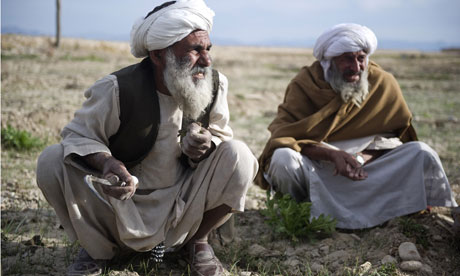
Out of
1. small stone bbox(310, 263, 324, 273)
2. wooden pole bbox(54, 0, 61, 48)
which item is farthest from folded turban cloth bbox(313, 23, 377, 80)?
wooden pole bbox(54, 0, 61, 48)

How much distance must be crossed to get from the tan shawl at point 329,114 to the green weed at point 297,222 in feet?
1.76

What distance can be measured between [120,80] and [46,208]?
189 cm

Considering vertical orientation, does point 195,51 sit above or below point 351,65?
above

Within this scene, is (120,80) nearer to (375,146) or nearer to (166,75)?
(166,75)

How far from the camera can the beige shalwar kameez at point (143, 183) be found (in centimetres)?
277

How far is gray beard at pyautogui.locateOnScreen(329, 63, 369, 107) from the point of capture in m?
4.09

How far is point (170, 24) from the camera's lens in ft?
9.52

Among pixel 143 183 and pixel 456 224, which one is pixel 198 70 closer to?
pixel 143 183

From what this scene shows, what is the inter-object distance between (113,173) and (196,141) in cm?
51

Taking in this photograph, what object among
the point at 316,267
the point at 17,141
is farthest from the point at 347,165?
the point at 17,141

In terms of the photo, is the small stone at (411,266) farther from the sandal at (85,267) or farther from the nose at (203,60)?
the sandal at (85,267)

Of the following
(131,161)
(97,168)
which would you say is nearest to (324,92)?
(131,161)

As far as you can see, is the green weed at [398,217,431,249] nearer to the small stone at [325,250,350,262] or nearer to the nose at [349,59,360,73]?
the small stone at [325,250,350,262]

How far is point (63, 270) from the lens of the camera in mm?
3139
